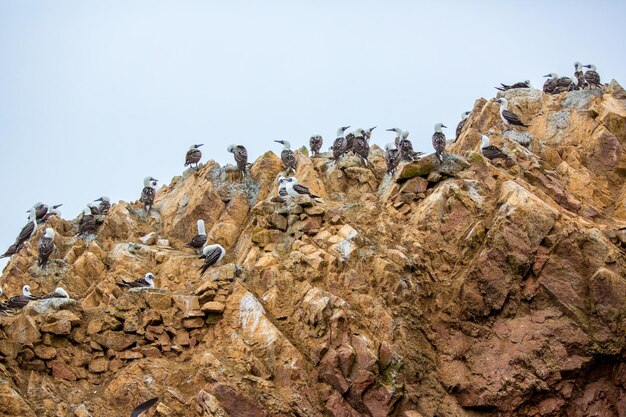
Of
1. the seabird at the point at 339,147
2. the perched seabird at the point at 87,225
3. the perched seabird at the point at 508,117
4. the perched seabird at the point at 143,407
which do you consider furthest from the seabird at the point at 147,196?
the perched seabird at the point at 508,117

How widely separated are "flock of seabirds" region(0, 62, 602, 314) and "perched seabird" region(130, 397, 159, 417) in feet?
16.7

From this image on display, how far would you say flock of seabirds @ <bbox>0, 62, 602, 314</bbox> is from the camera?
24922mm

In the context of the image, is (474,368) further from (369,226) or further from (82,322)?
(82,322)

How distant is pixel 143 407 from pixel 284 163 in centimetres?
1380

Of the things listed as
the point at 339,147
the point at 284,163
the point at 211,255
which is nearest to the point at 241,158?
the point at 284,163

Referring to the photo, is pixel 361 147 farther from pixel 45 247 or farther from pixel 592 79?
pixel 45 247

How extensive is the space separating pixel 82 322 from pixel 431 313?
10343mm

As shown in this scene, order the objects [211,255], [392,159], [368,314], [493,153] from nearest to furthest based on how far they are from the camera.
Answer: [368,314]
[211,255]
[493,153]
[392,159]

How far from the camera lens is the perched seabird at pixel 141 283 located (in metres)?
23.7

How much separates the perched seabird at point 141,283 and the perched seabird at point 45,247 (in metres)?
4.91

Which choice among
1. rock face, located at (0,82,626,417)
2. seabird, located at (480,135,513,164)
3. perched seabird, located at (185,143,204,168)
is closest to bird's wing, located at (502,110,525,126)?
rock face, located at (0,82,626,417)

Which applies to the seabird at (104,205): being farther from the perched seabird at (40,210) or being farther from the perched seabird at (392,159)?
the perched seabird at (392,159)

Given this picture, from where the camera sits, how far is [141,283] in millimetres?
23953

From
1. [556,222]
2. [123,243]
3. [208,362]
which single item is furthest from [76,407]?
[556,222]
